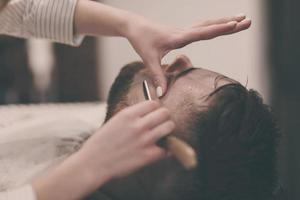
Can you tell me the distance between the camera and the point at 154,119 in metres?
0.71

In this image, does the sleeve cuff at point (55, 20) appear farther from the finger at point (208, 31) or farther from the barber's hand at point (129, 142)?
the barber's hand at point (129, 142)

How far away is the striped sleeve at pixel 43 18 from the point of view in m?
1.11

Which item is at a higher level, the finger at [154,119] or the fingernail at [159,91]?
the finger at [154,119]

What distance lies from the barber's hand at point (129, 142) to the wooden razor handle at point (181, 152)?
0.04 ft

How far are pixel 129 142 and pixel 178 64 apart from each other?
10.5 inches

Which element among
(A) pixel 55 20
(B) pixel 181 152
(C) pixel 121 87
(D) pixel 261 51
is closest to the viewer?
(B) pixel 181 152

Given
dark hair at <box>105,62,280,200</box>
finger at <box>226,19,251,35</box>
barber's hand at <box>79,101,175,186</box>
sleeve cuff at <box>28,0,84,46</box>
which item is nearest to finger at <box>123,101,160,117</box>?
barber's hand at <box>79,101,175,186</box>

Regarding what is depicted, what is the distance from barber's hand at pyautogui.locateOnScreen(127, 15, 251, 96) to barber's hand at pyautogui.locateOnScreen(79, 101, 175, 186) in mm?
168

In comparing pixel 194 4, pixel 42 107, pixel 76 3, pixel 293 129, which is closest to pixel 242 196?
pixel 293 129

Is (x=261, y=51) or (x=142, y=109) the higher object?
(x=142, y=109)

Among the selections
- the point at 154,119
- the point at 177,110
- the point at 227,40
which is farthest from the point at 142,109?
the point at 227,40

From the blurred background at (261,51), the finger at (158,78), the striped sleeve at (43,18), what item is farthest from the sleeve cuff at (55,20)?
the finger at (158,78)

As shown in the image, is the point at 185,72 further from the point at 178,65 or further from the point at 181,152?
the point at 181,152

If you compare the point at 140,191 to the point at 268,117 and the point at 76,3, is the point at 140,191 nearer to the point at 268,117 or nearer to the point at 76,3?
the point at 268,117
